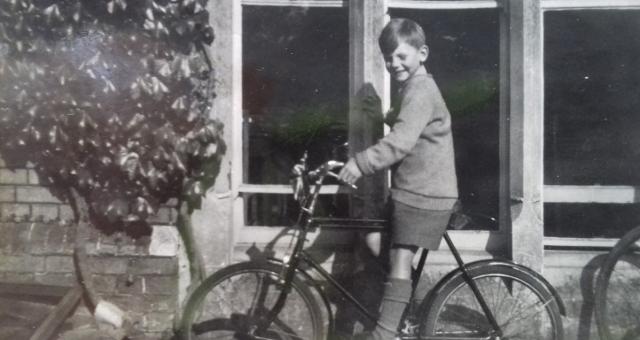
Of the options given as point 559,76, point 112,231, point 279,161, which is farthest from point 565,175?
point 112,231

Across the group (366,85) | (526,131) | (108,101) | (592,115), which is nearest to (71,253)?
(108,101)

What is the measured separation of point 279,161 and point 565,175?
1.76 metres

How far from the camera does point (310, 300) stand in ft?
10.4

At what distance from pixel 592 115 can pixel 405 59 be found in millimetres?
1330

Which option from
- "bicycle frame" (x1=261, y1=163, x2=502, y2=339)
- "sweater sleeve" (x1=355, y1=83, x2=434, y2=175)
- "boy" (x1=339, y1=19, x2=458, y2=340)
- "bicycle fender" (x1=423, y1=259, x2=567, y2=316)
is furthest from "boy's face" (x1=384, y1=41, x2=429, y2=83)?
"bicycle fender" (x1=423, y1=259, x2=567, y2=316)

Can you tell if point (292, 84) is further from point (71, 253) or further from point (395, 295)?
point (71, 253)

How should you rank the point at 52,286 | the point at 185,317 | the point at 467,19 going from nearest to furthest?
the point at 185,317 → the point at 52,286 → the point at 467,19

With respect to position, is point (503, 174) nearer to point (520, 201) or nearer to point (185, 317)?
point (520, 201)

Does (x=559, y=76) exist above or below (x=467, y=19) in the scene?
below

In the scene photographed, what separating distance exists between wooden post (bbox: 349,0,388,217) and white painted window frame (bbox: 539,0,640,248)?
0.99m

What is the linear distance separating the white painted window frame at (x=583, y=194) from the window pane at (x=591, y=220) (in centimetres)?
3

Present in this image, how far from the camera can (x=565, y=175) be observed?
12.2 ft

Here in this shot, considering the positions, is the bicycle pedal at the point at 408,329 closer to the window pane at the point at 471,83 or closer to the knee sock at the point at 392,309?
the knee sock at the point at 392,309

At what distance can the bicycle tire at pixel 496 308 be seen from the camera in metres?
3.25
